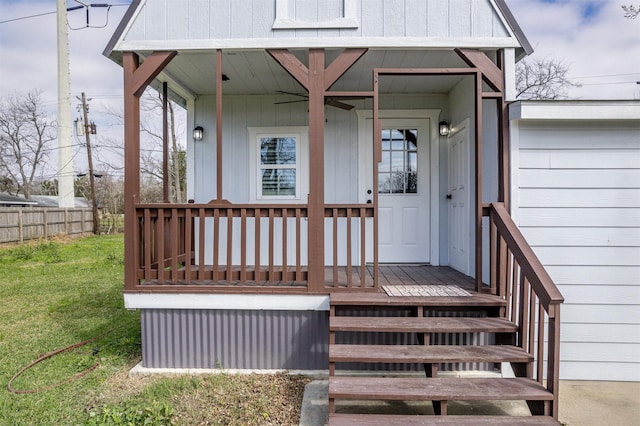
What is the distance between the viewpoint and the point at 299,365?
2926 millimetres

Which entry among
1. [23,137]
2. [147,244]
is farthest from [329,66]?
[23,137]

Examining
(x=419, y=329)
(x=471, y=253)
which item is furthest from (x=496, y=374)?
(x=471, y=253)

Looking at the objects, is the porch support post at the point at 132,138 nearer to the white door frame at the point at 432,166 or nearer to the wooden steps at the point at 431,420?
the wooden steps at the point at 431,420

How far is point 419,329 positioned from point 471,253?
1556 millimetres

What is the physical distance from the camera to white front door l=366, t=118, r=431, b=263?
A: 457cm

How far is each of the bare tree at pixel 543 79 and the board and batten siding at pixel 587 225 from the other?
11803mm

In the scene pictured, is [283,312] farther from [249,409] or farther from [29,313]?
[29,313]

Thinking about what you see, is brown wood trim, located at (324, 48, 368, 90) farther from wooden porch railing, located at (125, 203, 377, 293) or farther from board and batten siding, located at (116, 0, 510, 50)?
wooden porch railing, located at (125, 203, 377, 293)

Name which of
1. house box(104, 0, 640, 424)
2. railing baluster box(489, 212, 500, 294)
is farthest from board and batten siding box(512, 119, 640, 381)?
railing baluster box(489, 212, 500, 294)

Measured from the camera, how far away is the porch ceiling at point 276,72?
3.34 m

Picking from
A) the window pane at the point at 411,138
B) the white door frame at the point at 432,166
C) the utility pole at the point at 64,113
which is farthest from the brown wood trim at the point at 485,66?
the utility pole at the point at 64,113

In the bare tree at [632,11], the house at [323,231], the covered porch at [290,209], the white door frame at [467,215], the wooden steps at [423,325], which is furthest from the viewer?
the bare tree at [632,11]

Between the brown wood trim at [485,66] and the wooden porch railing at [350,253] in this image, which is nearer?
the wooden porch railing at [350,253]

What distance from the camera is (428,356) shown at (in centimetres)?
234
